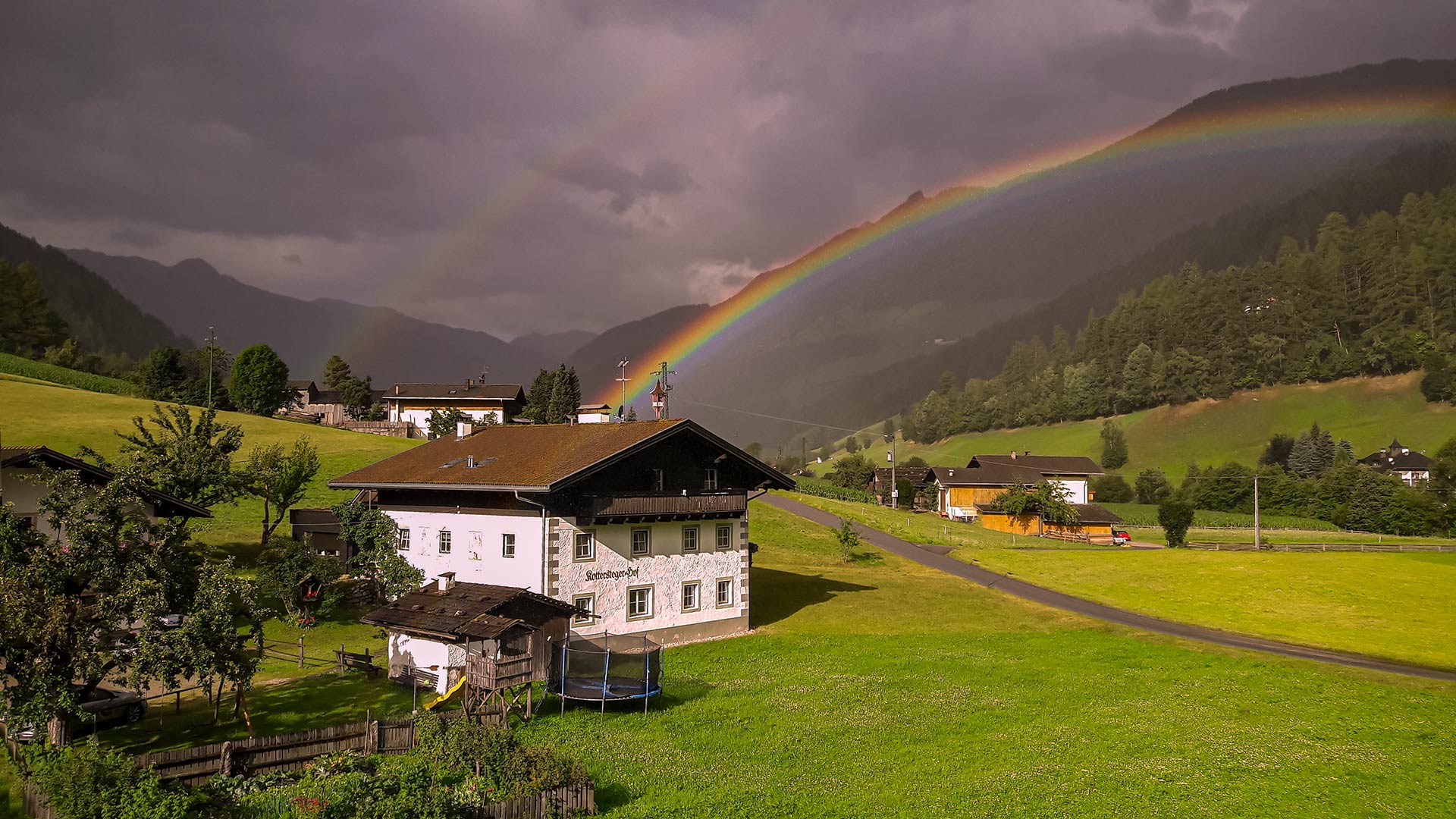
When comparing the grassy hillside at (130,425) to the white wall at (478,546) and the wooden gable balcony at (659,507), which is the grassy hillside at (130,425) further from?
the wooden gable balcony at (659,507)

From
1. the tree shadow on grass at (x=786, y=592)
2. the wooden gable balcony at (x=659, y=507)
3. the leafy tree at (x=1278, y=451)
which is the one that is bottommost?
the tree shadow on grass at (x=786, y=592)

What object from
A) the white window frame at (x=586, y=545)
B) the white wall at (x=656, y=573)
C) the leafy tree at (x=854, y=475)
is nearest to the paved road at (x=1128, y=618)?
the white wall at (x=656, y=573)

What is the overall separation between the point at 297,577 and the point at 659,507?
1679 cm

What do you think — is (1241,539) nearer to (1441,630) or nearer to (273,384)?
(1441,630)

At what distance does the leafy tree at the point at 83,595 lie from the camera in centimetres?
1912

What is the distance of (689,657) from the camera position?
35.6 meters

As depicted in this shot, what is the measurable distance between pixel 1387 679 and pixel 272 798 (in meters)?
40.2

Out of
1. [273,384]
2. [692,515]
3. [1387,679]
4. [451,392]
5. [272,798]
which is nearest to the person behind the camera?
[272,798]

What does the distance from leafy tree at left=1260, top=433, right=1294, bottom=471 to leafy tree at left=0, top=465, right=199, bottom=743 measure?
642 ft

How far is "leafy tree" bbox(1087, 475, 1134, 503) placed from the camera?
151625 millimetres

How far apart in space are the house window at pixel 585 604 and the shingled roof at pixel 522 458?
4996mm

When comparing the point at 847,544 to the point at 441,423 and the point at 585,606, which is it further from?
→ the point at 441,423

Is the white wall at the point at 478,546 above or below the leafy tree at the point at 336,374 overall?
below

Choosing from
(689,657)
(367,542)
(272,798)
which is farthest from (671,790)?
(367,542)
